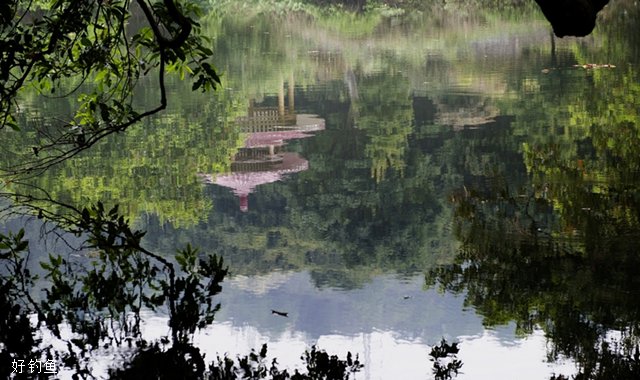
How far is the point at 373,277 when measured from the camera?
21.6ft

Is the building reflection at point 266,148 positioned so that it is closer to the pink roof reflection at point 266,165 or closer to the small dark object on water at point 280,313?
the pink roof reflection at point 266,165

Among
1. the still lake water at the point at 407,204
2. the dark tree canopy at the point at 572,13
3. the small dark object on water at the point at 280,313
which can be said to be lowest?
the small dark object on water at the point at 280,313

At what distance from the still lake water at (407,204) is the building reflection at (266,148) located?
0.13ft

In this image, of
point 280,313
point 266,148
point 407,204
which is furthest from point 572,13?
point 266,148

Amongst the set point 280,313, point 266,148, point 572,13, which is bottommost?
point 280,313

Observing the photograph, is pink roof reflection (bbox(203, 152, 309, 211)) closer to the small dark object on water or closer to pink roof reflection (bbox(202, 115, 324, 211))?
pink roof reflection (bbox(202, 115, 324, 211))

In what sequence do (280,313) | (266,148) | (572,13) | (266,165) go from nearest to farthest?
1. (572,13)
2. (280,313)
3. (266,165)
4. (266,148)

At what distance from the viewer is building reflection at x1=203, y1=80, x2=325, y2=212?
9.67 meters

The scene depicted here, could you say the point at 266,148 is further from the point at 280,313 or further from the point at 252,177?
the point at 280,313

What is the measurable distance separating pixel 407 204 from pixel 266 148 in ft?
9.85

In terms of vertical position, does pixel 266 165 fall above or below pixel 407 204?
above

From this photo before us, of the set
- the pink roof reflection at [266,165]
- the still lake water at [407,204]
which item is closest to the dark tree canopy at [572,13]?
the still lake water at [407,204]

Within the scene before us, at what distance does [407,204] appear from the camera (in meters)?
8.75

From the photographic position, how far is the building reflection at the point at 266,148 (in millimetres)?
9672
